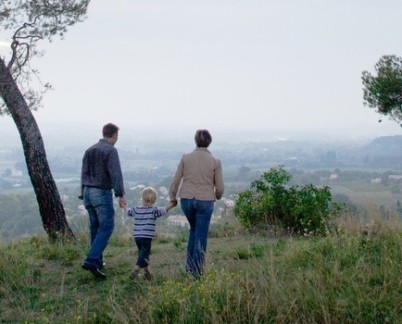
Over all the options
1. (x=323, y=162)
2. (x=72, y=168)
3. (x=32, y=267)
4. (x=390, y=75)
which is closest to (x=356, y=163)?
(x=323, y=162)

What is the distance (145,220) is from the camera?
836 cm

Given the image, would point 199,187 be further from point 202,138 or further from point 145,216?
point 145,216

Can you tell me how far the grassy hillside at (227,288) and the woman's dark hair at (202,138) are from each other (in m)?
1.53

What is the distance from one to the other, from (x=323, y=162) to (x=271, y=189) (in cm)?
6603

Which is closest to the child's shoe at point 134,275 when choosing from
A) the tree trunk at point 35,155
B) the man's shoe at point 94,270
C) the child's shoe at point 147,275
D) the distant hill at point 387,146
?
the child's shoe at point 147,275

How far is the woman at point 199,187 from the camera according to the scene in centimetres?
824

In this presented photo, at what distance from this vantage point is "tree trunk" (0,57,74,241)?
1201cm

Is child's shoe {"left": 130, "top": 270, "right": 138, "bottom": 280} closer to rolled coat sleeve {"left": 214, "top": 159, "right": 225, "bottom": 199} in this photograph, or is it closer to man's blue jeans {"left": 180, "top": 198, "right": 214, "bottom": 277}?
man's blue jeans {"left": 180, "top": 198, "right": 214, "bottom": 277}

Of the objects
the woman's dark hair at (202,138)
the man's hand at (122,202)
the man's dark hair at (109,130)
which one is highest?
the man's dark hair at (109,130)

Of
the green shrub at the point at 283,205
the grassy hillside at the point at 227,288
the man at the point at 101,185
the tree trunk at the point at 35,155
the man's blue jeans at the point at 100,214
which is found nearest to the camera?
the grassy hillside at the point at 227,288

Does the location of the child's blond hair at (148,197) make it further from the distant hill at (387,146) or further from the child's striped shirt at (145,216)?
the distant hill at (387,146)

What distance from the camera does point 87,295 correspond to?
25.1 ft

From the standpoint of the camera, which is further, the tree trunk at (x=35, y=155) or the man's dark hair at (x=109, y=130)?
the tree trunk at (x=35, y=155)

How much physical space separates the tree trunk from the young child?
3.90 m
